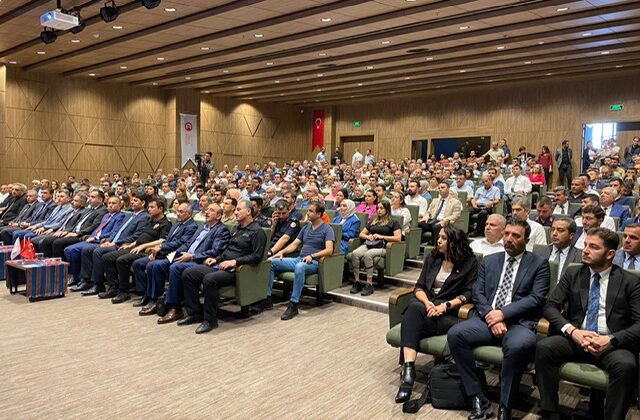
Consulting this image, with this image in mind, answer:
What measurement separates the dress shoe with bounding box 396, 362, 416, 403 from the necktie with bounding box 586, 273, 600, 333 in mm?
1030

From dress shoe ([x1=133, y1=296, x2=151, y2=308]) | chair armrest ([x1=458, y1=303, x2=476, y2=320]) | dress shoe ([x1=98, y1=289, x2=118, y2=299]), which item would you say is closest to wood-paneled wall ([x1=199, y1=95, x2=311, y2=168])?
dress shoe ([x1=98, y1=289, x2=118, y2=299])

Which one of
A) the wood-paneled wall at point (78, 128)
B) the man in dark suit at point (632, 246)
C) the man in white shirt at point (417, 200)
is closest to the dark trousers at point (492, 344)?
the man in dark suit at point (632, 246)

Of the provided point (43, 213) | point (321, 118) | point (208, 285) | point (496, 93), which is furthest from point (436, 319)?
point (321, 118)

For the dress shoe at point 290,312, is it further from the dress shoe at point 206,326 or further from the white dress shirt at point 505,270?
the white dress shirt at point 505,270

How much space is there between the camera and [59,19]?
26.5ft

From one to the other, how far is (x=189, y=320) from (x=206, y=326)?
271mm

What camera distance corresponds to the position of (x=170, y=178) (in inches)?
516

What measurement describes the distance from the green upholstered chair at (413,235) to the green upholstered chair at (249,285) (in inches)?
79.9

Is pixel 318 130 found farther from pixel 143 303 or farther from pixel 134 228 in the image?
pixel 143 303

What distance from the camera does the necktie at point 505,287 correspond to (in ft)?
10.6

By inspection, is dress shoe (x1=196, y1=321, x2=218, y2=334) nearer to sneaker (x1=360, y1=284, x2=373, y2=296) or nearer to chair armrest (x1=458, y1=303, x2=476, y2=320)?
sneaker (x1=360, y1=284, x2=373, y2=296)

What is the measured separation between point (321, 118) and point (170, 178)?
9915 millimetres

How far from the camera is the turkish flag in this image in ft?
71.4

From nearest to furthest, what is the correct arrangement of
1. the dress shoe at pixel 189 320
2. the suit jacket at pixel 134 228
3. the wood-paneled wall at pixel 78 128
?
the dress shoe at pixel 189 320
the suit jacket at pixel 134 228
the wood-paneled wall at pixel 78 128
